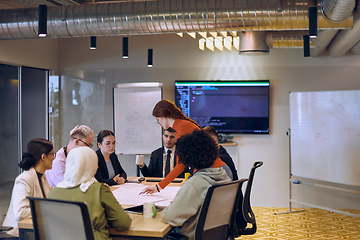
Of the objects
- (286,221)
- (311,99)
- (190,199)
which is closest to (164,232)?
(190,199)

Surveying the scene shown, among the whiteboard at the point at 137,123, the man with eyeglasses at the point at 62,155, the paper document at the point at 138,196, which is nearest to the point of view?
the paper document at the point at 138,196

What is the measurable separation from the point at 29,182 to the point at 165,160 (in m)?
2.02

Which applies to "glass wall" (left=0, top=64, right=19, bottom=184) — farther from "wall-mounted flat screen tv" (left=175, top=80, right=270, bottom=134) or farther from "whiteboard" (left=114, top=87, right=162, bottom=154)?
"wall-mounted flat screen tv" (left=175, top=80, right=270, bottom=134)

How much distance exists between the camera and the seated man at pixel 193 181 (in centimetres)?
206

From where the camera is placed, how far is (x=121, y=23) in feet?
12.7

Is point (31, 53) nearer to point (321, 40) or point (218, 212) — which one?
point (321, 40)

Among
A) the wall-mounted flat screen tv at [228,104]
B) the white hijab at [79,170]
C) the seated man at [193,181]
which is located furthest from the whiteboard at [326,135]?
the white hijab at [79,170]

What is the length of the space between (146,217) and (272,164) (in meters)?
3.92

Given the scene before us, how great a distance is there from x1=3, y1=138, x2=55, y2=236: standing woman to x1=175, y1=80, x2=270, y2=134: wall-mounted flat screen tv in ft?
11.7

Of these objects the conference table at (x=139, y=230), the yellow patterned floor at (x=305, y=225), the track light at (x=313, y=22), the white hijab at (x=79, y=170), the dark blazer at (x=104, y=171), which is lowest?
the yellow patterned floor at (x=305, y=225)

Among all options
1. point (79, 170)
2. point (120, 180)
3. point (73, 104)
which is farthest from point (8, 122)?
point (79, 170)

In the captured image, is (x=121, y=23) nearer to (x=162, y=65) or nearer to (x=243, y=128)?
(x=162, y=65)

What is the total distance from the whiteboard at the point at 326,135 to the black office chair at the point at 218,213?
3031 millimetres

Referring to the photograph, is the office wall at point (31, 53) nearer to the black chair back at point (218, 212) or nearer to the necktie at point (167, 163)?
the necktie at point (167, 163)
